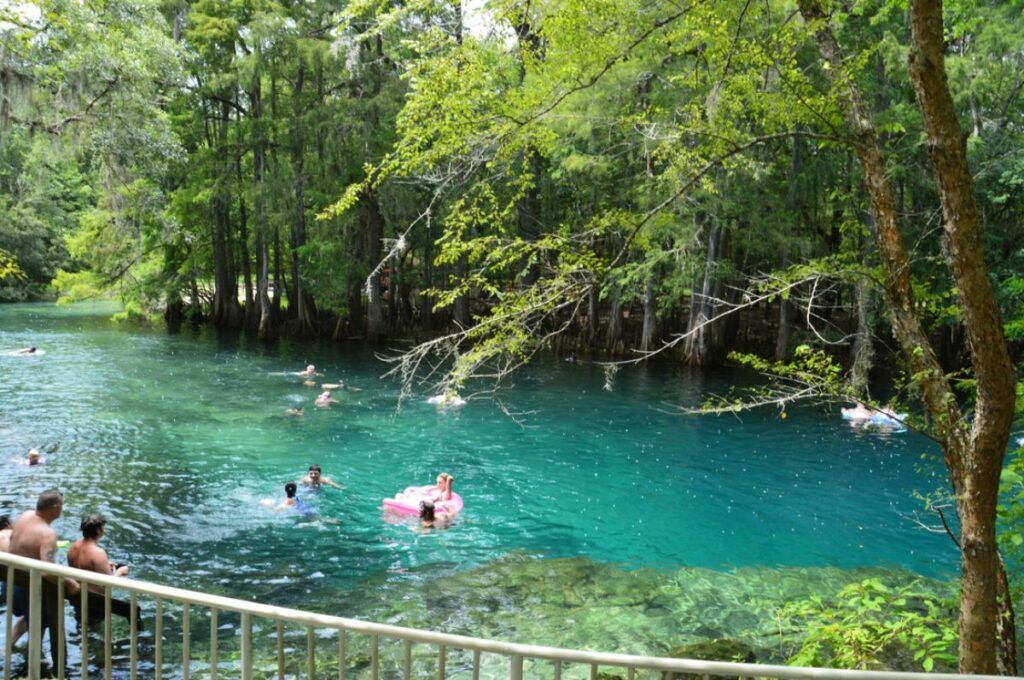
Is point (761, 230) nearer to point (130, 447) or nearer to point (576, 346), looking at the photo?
point (576, 346)

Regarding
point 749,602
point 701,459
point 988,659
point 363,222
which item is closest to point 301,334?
point 363,222

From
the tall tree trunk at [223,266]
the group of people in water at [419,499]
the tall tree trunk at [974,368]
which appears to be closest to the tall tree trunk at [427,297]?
the tall tree trunk at [223,266]

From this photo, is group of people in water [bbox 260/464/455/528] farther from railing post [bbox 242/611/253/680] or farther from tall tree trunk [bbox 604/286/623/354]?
tall tree trunk [bbox 604/286/623/354]

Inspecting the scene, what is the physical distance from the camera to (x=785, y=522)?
41.9 feet

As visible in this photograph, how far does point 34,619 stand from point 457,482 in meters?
10.9

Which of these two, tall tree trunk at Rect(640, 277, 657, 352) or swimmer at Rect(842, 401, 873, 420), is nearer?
swimmer at Rect(842, 401, 873, 420)

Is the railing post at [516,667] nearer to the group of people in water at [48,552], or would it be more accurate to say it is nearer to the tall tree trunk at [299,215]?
the group of people in water at [48,552]

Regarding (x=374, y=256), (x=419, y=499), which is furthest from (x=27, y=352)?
(x=419, y=499)

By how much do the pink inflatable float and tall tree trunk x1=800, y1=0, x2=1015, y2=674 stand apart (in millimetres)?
8415

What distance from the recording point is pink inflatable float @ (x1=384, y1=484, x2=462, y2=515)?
40.1ft

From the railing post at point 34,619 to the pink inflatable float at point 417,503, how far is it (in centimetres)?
839

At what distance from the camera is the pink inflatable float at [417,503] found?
1221cm

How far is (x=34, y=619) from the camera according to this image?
3.74 meters

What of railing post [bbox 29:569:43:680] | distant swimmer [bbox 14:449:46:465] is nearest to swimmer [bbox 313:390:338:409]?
distant swimmer [bbox 14:449:46:465]
